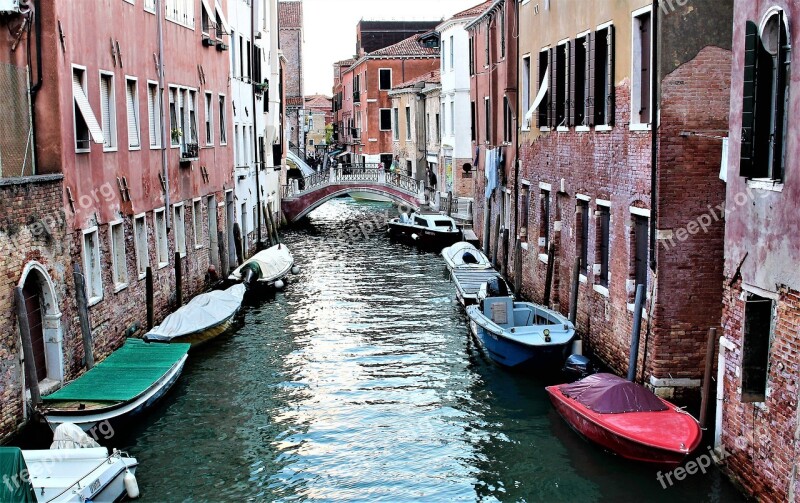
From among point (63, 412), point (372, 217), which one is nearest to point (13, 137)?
point (63, 412)

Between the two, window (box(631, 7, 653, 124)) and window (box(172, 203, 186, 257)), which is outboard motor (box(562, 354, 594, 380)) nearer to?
window (box(631, 7, 653, 124))

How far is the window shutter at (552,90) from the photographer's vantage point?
1639 centimetres

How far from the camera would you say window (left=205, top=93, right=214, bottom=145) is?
22.6m

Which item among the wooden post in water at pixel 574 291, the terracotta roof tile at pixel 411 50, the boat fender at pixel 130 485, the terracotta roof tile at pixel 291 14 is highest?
the terracotta roof tile at pixel 291 14

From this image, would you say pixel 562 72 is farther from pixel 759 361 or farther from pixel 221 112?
pixel 221 112

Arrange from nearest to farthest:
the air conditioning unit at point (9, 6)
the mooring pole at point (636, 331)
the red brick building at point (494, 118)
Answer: the air conditioning unit at point (9, 6)
the mooring pole at point (636, 331)
the red brick building at point (494, 118)

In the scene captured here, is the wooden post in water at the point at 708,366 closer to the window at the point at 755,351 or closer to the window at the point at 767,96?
the window at the point at 755,351

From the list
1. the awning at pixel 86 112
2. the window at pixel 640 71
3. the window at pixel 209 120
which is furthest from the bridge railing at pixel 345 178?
the window at pixel 640 71

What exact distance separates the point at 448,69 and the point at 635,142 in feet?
79.6

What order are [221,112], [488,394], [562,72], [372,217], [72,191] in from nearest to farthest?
[72,191] → [488,394] → [562,72] → [221,112] → [372,217]

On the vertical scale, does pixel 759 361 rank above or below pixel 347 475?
above

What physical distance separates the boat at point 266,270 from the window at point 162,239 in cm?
355

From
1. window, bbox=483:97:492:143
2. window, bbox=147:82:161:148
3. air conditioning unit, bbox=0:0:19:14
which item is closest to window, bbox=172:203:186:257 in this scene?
window, bbox=147:82:161:148

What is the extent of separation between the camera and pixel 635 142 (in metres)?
11.9
